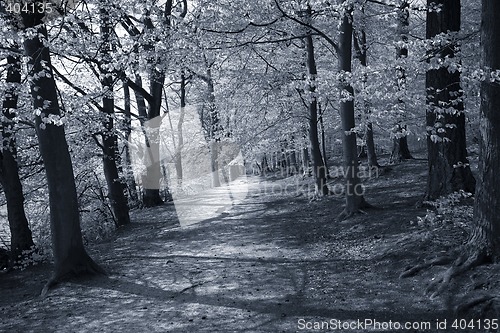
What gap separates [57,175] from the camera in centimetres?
916

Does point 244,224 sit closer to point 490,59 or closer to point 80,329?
point 80,329

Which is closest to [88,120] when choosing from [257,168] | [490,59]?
[490,59]

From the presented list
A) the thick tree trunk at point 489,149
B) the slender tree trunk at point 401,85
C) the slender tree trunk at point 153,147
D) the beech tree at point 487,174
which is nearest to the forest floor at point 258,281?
the beech tree at point 487,174

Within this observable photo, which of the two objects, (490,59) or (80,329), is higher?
(490,59)

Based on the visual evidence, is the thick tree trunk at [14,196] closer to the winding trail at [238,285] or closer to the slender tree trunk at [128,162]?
the winding trail at [238,285]

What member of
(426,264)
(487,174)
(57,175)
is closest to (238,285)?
(426,264)

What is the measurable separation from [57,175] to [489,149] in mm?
8198

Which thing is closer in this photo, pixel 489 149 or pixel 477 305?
pixel 477 305

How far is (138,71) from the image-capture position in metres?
9.13

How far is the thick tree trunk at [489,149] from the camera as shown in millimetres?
6172

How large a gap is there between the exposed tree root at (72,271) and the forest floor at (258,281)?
0.23m

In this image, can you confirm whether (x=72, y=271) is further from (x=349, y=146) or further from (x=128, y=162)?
(x=128, y=162)

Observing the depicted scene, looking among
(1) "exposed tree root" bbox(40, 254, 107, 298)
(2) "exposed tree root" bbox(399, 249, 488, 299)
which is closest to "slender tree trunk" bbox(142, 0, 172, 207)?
(1) "exposed tree root" bbox(40, 254, 107, 298)

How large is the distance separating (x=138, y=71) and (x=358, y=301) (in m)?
6.31
